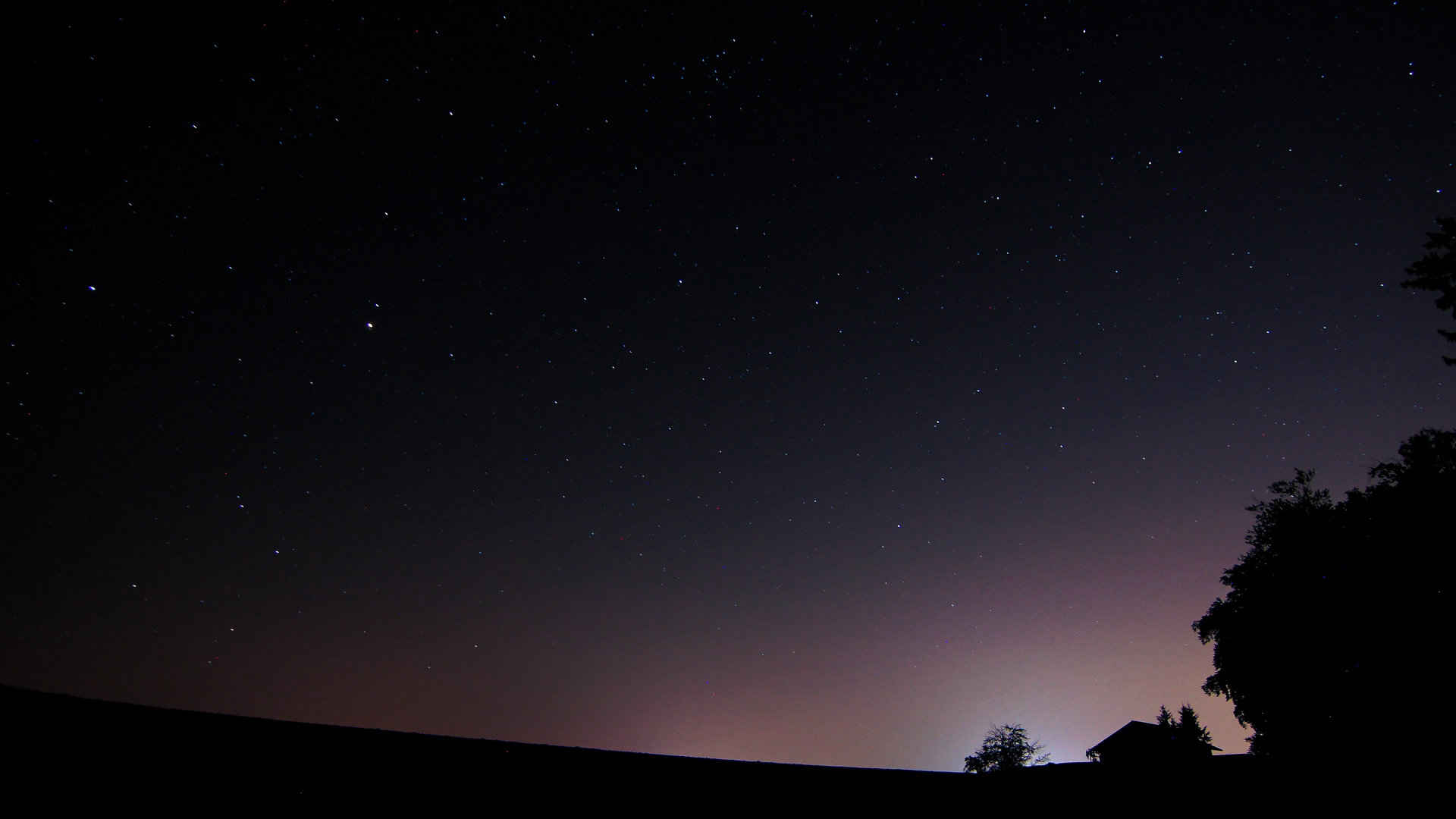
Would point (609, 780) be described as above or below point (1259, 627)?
below

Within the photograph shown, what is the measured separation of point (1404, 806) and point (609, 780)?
4868 mm

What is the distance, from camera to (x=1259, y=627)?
76.4 ft

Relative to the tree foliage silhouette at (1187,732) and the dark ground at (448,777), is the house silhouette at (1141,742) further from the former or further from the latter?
the dark ground at (448,777)

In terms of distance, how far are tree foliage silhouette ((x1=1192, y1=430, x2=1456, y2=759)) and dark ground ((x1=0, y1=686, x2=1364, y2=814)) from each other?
881 inches

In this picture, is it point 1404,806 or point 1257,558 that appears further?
point 1257,558

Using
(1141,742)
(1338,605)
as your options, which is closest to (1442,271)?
(1338,605)

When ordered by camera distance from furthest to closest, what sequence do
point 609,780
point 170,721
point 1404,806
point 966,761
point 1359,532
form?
point 966,761
point 1359,532
point 1404,806
point 609,780
point 170,721

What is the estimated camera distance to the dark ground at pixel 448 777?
7.01 ft

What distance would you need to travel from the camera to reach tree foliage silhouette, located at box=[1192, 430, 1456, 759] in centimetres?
1859

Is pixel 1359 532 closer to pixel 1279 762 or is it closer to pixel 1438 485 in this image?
pixel 1438 485

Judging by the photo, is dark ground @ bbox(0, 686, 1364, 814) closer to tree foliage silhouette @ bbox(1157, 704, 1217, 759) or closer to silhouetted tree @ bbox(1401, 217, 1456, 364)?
silhouetted tree @ bbox(1401, 217, 1456, 364)

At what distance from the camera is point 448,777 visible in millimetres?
2768

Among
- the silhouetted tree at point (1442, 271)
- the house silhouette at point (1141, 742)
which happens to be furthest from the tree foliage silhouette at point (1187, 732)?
the silhouetted tree at point (1442, 271)

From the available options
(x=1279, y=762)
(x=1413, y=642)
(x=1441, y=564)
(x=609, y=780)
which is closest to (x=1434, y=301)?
(x=1441, y=564)
